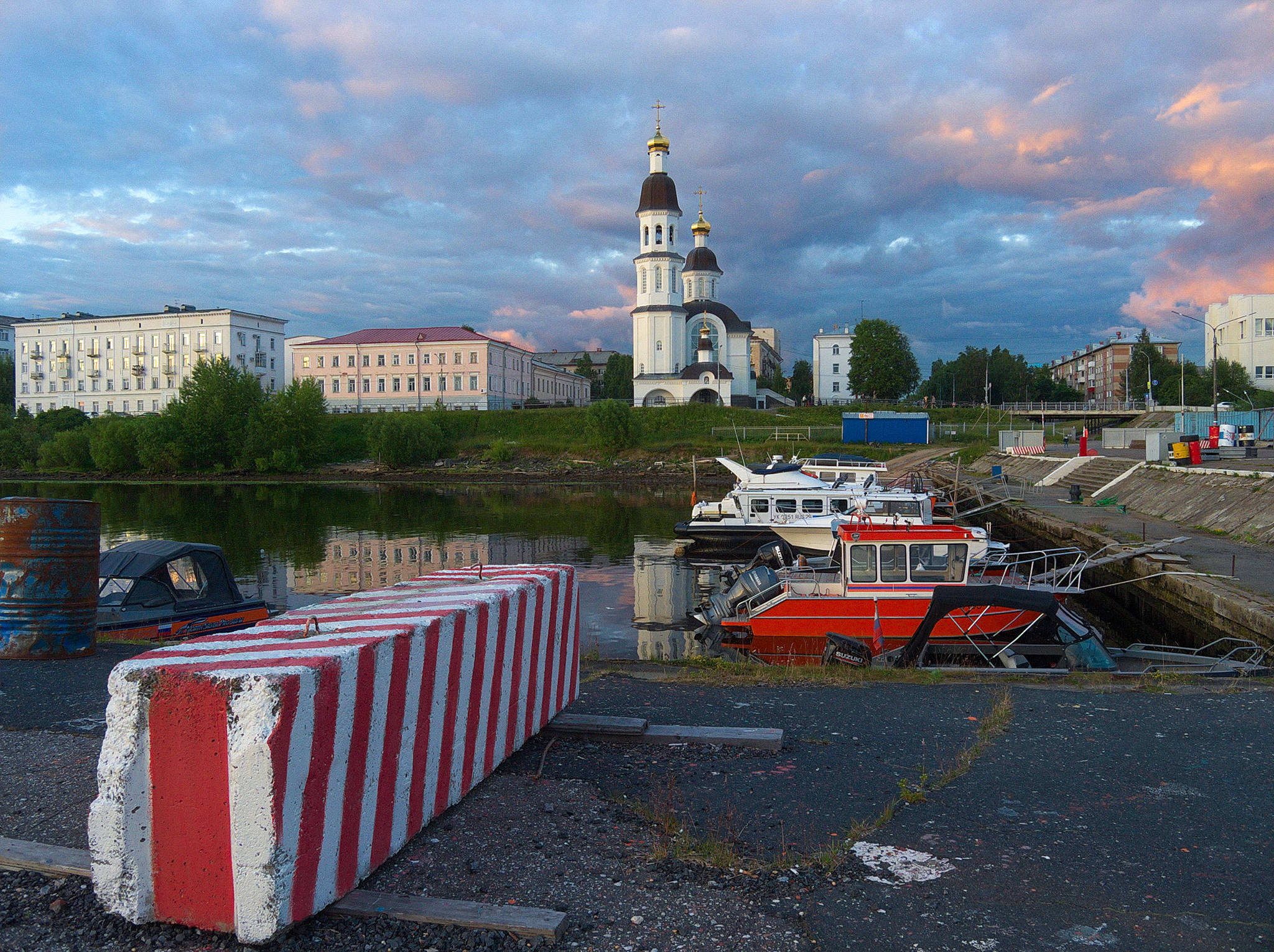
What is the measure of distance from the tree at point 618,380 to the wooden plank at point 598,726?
12147 centimetres

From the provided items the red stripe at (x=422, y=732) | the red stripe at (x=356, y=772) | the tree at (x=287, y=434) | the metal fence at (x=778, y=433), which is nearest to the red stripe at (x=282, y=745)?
the red stripe at (x=356, y=772)

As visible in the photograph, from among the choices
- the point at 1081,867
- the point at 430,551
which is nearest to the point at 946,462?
the point at 430,551

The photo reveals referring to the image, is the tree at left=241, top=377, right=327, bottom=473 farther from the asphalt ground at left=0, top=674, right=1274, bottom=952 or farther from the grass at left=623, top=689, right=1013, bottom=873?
the grass at left=623, top=689, right=1013, bottom=873

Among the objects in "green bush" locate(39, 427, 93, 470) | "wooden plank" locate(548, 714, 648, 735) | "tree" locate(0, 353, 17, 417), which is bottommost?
"wooden plank" locate(548, 714, 648, 735)

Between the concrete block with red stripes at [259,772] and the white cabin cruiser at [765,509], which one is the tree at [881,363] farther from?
the concrete block with red stripes at [259,772]

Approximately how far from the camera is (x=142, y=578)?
13.5 m

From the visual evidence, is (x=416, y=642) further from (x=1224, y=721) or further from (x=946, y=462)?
(x=946, y=462)

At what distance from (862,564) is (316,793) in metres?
12.5

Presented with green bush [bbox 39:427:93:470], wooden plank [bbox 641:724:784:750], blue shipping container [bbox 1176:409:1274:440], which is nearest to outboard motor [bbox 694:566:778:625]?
wooden plank [bbox 641:724:784:750]

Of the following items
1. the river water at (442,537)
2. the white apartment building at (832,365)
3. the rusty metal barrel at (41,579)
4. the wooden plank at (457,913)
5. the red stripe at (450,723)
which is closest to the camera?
the wooden plank at (457,913)

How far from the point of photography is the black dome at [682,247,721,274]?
105625 millimetres

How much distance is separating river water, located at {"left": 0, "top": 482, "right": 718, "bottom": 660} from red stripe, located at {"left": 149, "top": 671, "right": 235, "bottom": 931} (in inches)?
408

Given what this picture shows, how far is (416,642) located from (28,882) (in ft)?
7.80

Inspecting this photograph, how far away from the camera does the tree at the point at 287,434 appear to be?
7925cm
